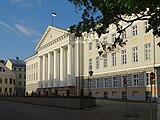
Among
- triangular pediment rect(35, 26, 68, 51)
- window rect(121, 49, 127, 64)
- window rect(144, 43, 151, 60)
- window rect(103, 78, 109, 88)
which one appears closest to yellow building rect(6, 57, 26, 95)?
triangular pediment rect(35, 26, 68, 51)

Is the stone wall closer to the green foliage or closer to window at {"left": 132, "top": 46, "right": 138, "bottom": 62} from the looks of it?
the green foliage

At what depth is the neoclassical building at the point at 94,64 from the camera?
49.3 m

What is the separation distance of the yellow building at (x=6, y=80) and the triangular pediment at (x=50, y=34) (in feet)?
106

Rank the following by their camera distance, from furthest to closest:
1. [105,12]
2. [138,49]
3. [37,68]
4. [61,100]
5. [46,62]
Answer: [37,68] → [46,62] → [138,49] → [61,100] → [105,12]

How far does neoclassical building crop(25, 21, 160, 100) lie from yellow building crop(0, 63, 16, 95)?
70.0 feet

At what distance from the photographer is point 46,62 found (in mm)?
87125

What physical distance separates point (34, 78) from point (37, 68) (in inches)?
173

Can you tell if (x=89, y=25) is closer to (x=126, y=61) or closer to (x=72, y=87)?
(x=126, y=61)

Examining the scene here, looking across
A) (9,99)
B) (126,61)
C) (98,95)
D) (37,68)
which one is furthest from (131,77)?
(37,68)

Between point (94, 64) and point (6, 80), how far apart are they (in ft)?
205

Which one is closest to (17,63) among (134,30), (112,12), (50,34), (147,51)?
(50,34)

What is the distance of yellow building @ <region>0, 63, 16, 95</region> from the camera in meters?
118

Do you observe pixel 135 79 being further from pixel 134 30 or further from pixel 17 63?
pixel 17 63

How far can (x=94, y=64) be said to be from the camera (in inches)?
2569
